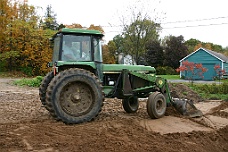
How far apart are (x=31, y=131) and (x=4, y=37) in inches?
982

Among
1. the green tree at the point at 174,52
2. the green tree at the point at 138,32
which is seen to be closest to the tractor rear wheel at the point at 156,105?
the green tree at the point at 138,32

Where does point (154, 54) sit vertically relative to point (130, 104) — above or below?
above

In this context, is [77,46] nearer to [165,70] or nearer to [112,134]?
[112,134]

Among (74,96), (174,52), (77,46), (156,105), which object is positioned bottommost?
(156,105)

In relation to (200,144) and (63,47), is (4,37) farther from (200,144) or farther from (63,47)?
(200,144)

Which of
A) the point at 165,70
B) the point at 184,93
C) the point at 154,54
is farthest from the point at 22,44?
the point at 154,54

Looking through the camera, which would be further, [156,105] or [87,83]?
[156,105]

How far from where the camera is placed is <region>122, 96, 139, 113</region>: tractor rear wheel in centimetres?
970

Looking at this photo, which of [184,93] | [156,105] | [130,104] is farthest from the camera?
[184,93]

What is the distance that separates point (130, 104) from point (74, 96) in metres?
2.95

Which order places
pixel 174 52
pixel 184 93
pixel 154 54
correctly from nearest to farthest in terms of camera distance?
pixel 184 93
pixel 174 52
pixel 154 54

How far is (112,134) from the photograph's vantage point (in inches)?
247

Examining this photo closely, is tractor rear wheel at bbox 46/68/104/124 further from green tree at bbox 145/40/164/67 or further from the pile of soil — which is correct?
green tree at bbox 145/40/164/67

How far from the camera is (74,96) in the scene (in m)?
7.49
